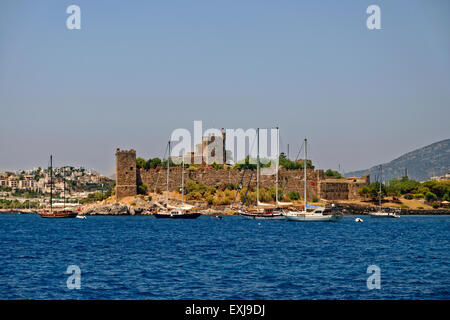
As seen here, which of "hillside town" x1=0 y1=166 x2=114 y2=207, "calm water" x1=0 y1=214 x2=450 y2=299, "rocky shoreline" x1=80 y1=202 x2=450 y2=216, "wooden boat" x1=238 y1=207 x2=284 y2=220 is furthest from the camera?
"hillside town" x1=0 y1=166 x2=114 y2=207

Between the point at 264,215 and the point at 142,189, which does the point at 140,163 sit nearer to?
the point at 142,189

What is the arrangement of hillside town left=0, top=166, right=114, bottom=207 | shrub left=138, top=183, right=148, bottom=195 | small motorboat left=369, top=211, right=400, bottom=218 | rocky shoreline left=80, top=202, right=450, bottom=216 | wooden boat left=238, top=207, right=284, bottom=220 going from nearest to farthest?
wooden boat left=238, top=207, right=284, bottom=220, rocky shoreline left=80, top=202, right=450, bottom=216, shrub left=138, top=183, right=148, bottom=195, small motorboat left=369, top=211, right=400, bottom=218, hillside town left=0, top=166, right=114, bottom=207

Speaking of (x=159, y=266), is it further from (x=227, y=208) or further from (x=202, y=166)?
(x=202, y=166)

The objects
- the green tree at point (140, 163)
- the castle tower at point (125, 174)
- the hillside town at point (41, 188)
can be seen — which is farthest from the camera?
the hillside town at point (41, 188)

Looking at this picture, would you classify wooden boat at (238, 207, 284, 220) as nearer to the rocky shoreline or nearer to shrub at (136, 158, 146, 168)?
the rocky shoreline

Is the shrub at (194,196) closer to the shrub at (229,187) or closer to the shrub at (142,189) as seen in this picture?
the shrub at (229,187)

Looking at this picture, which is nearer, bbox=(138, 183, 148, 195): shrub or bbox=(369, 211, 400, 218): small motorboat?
bbox=(138, 183, 148, 195): shrub

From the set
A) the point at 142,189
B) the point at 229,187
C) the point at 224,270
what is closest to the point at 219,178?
the point at 229,187

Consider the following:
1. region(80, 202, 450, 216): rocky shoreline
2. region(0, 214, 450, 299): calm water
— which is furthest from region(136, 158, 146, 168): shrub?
region(0, 214, 450, 299): calm water

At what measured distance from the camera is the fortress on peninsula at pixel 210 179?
7388 centimetres

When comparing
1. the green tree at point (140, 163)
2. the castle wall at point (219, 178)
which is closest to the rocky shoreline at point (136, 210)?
the castle wall at point (219, 178)

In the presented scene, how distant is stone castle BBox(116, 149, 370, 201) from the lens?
242 feet
